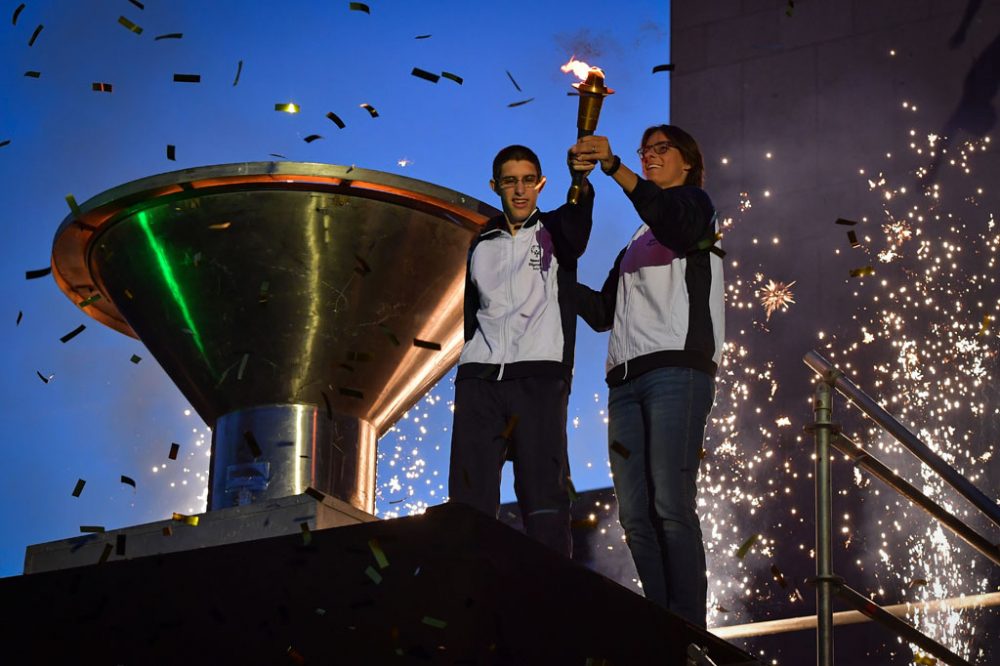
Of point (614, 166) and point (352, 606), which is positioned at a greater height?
point (614, 166)

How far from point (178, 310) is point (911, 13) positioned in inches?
169

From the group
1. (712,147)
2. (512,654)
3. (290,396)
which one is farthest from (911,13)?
(512,654)

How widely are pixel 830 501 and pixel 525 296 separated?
0.96 meters

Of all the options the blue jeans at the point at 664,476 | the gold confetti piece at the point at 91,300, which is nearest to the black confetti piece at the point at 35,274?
the gold confetti piece at the point at 91,300

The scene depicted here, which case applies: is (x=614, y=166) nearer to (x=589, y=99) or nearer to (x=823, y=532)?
(x=589, y=99)

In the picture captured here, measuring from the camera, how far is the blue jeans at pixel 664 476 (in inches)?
125

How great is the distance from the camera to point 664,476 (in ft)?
10.7

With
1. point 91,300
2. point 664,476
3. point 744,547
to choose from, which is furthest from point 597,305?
point 91,300

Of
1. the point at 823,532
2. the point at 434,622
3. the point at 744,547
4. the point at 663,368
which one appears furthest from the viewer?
the point at 744,547

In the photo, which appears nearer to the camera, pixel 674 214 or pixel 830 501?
pixel 830 501

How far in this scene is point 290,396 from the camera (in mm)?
3902

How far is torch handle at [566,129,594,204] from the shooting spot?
3412 millimetres

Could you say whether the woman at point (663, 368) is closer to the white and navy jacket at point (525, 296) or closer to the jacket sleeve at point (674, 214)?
the jacket sleeve at point (674, 214)

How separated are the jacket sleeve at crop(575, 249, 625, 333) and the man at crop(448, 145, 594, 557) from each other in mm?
62
